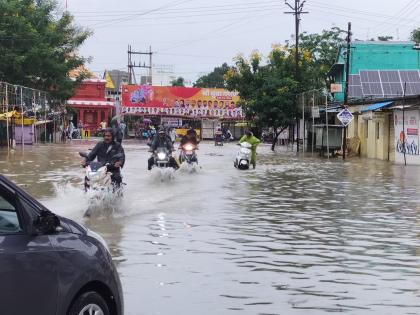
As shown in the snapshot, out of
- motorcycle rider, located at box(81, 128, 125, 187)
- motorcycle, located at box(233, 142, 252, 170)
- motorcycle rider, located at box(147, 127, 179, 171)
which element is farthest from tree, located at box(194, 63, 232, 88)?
motorcycle rider, located at box(81, 128, 125, 187)

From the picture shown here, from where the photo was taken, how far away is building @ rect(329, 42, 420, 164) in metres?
29.3

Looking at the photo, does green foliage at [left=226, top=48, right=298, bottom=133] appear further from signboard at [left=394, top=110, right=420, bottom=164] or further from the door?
the door

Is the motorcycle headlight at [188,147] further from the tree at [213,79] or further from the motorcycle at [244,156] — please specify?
the tree at [213,79]

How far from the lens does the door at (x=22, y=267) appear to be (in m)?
3.82

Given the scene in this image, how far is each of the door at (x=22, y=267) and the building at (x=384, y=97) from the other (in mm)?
24796

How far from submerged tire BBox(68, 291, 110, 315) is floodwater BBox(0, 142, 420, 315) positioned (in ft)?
4.16

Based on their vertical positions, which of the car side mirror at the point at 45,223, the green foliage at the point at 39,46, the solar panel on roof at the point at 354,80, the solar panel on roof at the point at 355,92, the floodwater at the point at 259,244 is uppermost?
→ the green foliage at the point at 39,46

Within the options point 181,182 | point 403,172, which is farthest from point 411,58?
point 181,182

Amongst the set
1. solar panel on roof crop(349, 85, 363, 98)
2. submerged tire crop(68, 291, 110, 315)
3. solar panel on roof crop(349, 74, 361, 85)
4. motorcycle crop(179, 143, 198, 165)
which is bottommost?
submerged tire crop(68, 291, 110, 315)

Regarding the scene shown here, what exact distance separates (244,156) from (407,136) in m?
A: 9.05

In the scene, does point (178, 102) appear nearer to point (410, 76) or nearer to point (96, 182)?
point (410, 76)

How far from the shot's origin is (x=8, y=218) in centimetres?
433

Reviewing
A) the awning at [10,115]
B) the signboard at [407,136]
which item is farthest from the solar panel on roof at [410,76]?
the awning at [10,115]

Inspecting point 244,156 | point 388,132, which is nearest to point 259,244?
point 244,156
